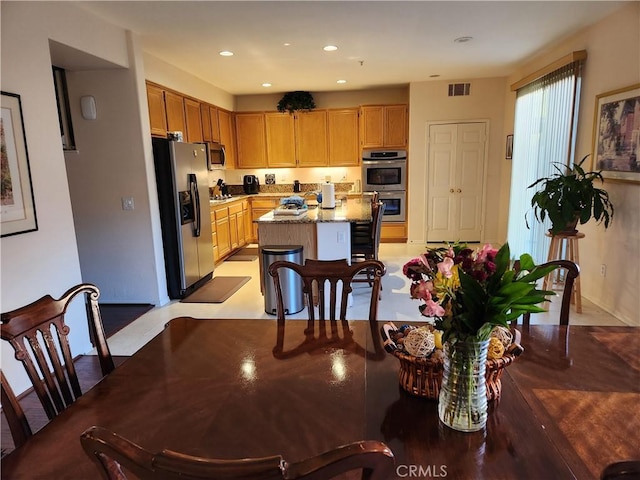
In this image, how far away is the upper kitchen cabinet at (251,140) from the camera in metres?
7.07

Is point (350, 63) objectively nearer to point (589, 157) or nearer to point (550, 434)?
point (589, 157)

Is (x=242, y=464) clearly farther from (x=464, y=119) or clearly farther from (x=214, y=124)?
(x=464, y=119)

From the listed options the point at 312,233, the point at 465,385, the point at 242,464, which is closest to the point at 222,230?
the point at 312,233

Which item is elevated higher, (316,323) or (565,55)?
(565,55)

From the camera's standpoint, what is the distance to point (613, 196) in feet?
11.7

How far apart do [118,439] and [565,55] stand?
5.22m

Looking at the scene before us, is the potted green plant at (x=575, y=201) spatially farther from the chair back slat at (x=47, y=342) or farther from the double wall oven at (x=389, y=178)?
the chair back slat at (x=47, y=342)

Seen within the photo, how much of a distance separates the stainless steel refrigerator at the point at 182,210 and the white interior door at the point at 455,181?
3733mm

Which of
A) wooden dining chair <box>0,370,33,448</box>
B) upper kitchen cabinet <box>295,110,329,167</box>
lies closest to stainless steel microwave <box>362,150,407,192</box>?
upper kitchen cabinet <box>295,110,329,167</box>

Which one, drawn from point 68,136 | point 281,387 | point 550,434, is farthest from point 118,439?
point 68,136

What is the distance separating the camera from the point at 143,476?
61 centimetres

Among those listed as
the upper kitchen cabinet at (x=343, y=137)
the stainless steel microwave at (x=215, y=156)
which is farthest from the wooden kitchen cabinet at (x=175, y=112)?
the upper kitchen cabinet at (x=343, y=137)

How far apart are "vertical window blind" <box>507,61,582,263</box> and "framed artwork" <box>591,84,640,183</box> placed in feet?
1.32

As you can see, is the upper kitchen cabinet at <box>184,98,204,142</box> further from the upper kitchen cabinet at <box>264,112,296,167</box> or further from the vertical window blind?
the vertical window blind
